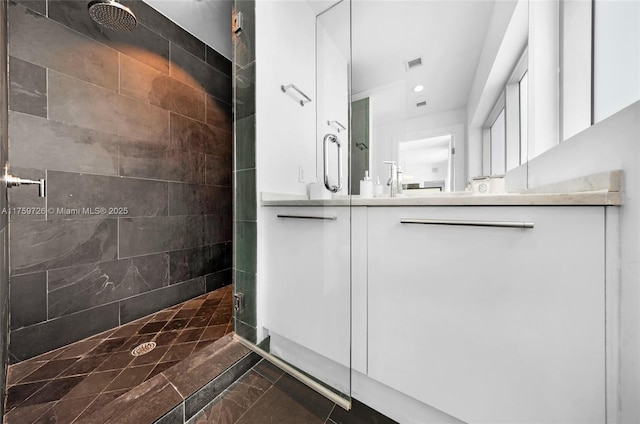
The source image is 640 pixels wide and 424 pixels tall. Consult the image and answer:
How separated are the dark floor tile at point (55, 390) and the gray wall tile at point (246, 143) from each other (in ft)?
4.11

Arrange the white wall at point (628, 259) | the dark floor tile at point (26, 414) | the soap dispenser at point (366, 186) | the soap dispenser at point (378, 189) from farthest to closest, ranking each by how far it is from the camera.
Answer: the soap dispenser at point (378, 189) → the soap dispenser at point (366, 186) → the dark floor tile at point (26, 414) → the white wall at point (628, 259)

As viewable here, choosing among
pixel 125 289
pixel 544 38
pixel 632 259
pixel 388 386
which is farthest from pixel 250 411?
pixel 544 38

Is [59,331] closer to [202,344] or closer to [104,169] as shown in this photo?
[202,344]

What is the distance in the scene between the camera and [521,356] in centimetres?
64

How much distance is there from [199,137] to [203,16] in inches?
37.3

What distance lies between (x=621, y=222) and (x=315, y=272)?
999mm

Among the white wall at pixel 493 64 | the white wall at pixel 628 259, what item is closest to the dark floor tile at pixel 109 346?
the white wall at pixel 628 259

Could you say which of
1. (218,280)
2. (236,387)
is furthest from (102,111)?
(236,387)

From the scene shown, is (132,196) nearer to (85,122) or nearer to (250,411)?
(85,122)

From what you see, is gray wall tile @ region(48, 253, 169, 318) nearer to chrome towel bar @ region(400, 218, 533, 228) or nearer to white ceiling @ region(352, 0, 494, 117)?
chrome towel bar @ region(400, 218, 533, 228)

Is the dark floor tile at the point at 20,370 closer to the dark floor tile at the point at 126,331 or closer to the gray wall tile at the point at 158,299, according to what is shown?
the dark floor tile at the point at 126,331

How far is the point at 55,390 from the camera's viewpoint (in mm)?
903

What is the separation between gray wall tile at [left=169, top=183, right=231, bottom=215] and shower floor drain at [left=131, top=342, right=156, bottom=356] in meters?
0.95

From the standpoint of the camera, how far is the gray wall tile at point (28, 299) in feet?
3.60
